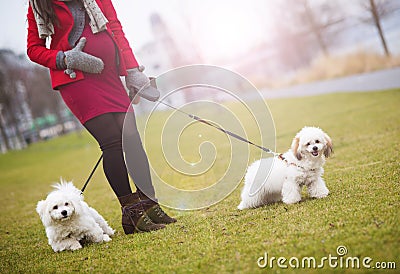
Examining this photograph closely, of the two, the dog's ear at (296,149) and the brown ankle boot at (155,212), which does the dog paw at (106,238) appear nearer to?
the brown ankle boot at (155,212)

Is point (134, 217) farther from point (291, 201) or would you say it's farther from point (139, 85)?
point (291, 201)

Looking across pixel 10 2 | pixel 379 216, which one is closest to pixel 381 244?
pixel 379 216

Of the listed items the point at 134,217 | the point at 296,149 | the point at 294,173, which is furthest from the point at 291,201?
the point at 134,217

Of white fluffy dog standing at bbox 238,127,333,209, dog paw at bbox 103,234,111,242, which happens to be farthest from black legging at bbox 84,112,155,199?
white fluffy dog standing at bbox 238,127,333,209

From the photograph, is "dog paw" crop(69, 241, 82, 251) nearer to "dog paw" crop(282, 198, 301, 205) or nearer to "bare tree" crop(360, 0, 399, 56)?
"dog paw" crop(282, 198, 301, 205)

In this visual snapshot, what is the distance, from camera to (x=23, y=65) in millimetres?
30281

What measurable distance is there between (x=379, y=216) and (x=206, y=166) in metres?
1.99

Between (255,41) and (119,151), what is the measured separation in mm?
27507

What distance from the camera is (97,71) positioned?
3.38 m

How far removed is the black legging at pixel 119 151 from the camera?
3.44 meters

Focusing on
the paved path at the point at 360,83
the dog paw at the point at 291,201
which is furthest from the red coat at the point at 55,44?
the paved path at the point at 360,83

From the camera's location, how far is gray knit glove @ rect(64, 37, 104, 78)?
3262 mm

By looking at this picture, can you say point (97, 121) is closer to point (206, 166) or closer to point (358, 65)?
point (206, 166)

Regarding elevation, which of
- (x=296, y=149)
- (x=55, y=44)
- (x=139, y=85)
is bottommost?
(x=296, y=149)
